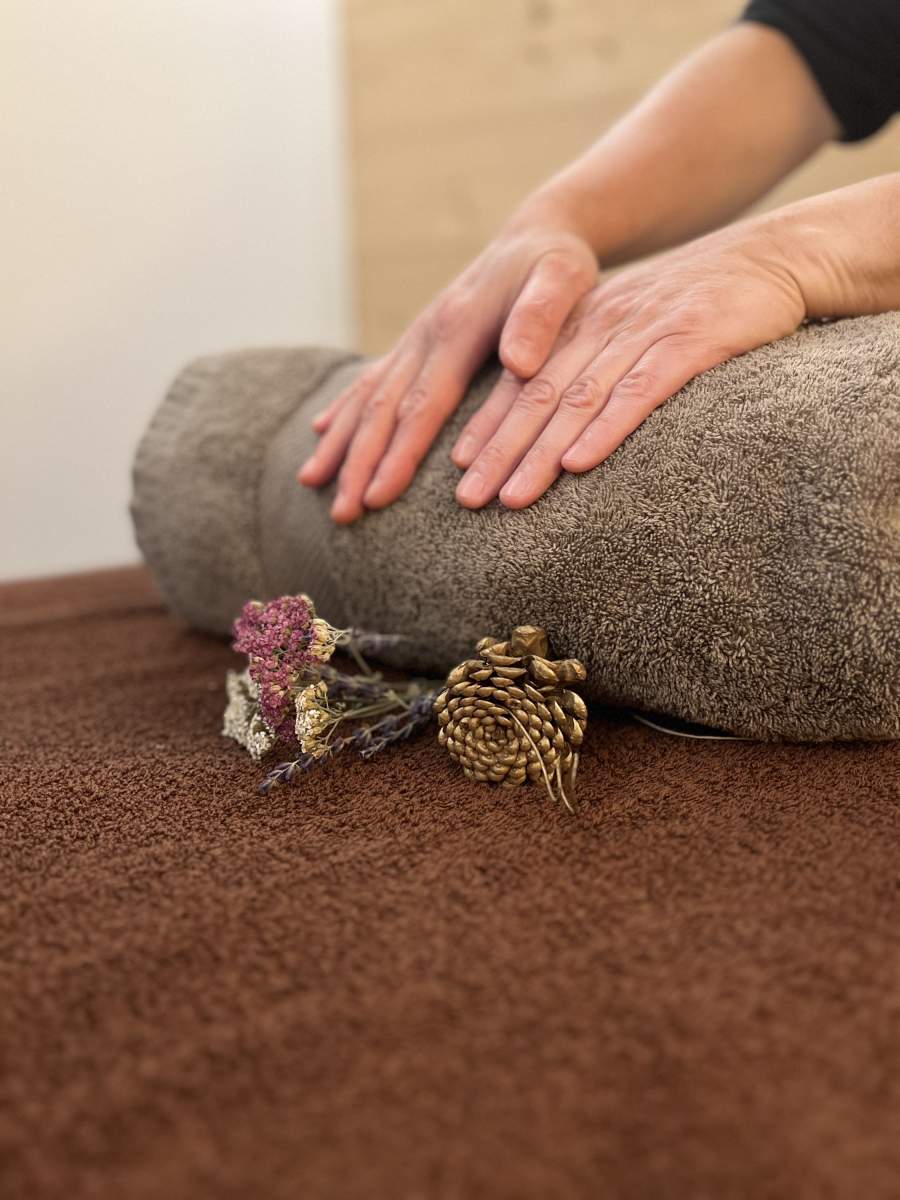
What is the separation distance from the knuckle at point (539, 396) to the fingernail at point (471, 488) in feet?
0.19

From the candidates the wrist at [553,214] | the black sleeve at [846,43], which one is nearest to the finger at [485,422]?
the wrist at [553,214]

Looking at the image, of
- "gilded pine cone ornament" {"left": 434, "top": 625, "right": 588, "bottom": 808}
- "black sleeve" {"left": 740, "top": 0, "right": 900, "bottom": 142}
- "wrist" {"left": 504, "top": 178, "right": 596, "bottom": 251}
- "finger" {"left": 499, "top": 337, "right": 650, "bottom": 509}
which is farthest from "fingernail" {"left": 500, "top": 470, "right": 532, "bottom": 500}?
"black sleeve" {"left": 740, "top": 0, "right": 900, "bottom": 142}

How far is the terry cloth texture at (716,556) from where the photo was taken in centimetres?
54

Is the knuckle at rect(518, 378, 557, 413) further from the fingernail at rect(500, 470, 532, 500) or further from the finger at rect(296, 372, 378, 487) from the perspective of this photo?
the finger at rect(296, 372, 378, 487)

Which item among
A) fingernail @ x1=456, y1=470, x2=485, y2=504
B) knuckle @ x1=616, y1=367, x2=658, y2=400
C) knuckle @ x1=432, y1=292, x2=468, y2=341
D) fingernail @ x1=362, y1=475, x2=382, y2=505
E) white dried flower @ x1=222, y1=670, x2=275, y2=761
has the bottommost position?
white dried flower @ x1=222, y1=670, x2=275, y2=761

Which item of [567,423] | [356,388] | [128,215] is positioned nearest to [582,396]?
[567,423]

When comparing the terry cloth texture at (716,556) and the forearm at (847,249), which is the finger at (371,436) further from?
the forearm at (847,249)

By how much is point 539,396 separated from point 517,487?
81mm

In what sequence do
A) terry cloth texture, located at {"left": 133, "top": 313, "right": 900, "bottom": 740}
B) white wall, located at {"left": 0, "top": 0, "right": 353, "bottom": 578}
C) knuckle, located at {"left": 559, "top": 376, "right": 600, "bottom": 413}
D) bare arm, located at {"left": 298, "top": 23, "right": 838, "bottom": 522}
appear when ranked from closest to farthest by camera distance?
terry cloth texture, located at {"left": 133, "top": 313, "right": 900, "bottom": 740}
knuckle, located at {"left": 559, "top": 376, "right": 600, "bottom": 413}
bare arm, located at {"left": 298, "top": 23, "right": 838, "bottom": 522}
white wall, located at {"left": 0, "top": 0, "right": 353, "bottom": 578}

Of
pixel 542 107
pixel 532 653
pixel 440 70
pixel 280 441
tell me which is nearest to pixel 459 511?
pixel 532 653

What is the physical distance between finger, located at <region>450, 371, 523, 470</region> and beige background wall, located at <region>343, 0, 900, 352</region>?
46.9 inches

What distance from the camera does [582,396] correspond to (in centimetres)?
65

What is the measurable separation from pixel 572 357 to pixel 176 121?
1519 mm

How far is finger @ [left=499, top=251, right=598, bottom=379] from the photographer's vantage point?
711 mm
